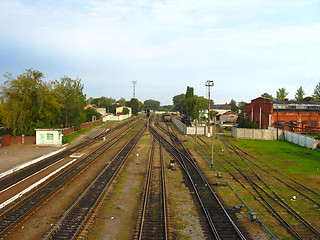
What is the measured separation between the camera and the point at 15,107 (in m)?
31.9

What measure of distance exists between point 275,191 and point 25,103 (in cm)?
3381

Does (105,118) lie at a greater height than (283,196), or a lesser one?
greater

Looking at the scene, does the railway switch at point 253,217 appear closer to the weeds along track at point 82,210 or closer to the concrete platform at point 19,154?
the weeds along track at point 82,210

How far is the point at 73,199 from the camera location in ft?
45.1

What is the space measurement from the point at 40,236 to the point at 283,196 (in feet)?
46.7

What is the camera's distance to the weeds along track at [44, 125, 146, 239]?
9.96 m

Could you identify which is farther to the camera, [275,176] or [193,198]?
[275,176]

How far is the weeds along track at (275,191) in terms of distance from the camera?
1086cm

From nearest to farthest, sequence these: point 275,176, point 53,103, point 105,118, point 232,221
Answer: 1. point 232,221
2. point 275,176
3. point 53,103
4. point 105,118

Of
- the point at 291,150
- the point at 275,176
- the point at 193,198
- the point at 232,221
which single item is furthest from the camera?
the point at 291,150

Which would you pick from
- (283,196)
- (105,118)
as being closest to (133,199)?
(283,196)

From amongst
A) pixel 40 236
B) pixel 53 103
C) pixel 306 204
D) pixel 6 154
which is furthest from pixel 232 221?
pixel 53 103

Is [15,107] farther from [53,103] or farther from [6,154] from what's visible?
[6,154]

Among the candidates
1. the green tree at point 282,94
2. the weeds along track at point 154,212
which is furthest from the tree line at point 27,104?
the green tree at point 282,94
